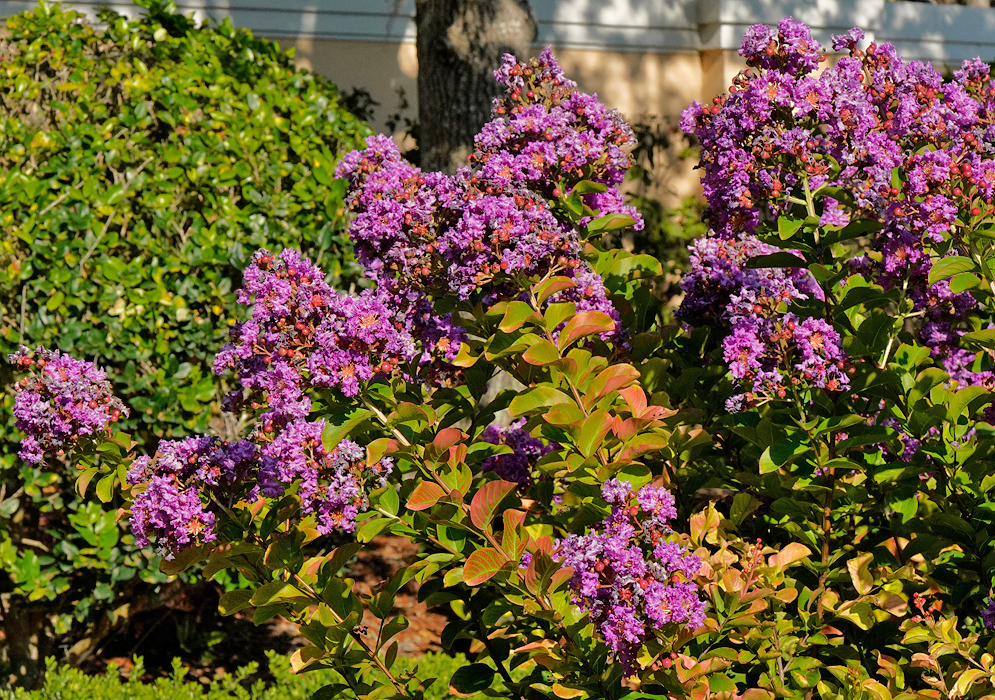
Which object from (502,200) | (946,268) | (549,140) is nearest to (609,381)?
(502,200)

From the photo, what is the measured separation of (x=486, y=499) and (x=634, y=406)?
42 cm

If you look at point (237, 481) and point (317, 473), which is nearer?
point (317, 473)

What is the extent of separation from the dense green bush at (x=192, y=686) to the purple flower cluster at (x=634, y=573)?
2257 mm

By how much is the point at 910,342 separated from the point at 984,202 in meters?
0.53

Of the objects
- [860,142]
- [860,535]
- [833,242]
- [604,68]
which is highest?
[604,68]

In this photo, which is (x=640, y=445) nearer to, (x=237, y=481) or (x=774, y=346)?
(x=774, y=346)

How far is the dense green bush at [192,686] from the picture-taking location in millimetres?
4121

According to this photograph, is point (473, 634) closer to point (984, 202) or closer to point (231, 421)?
point (984, 202)

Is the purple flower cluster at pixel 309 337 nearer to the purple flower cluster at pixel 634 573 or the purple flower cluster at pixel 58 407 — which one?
the purple flower cluster at pixel 58 407

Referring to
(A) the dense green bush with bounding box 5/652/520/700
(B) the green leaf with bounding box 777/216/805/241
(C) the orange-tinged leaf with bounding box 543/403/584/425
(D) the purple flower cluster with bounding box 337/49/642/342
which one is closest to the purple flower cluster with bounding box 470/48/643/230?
(D) the purple flower cluster with bounding box 337/49/642/342

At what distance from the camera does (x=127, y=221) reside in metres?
4.63

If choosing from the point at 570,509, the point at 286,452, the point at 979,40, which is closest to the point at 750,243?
the point at 570,509

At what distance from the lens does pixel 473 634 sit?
9.04 feet

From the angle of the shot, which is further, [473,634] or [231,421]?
[231,421]
